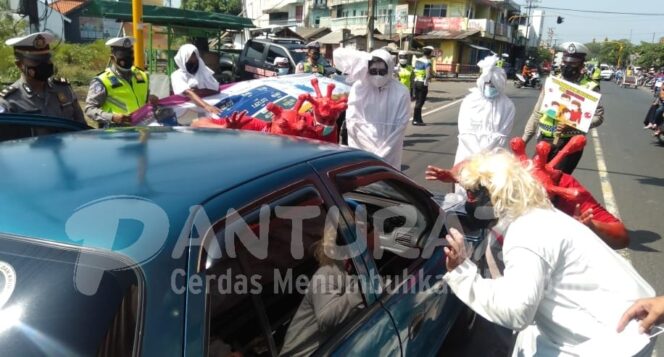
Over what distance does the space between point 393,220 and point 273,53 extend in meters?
12.9

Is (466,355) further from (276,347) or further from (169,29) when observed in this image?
(169,29)

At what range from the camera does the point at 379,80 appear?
473cm

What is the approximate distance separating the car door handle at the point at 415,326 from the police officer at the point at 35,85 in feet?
10.7

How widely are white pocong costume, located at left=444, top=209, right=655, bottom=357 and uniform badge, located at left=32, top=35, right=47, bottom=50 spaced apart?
369cm

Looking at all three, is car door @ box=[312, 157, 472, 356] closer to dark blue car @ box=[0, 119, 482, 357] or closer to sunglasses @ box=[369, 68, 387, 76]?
dark blue car @ box=[0, 119, 482, 357]

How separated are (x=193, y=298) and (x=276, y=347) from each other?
0.47 meters

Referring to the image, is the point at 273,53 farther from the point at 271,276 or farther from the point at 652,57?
the point at 652,57

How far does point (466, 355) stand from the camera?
311cm

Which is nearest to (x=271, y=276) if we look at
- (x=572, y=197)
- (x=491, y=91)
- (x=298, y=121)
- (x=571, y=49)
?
(x=572, y=197)

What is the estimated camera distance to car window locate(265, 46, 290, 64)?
48.5 feet

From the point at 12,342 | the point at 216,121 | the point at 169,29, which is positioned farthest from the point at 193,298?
the point at 169,29

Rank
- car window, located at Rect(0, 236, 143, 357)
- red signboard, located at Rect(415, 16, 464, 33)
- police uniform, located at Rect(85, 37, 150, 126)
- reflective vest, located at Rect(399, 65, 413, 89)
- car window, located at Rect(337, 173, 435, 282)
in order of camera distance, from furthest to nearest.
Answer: red signboard, located at Rect(415, 16, 464, 33)
reflective vest, located at Rect(399, 65, 413, 89)
police uniform, located at Rect(85, 37, 150, 126)
car window, located at Rect(337, 173, 435, 282)
car window, located at Rect(0, 236, 143, 357)

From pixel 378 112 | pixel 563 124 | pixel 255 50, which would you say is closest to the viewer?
pixel 378 112

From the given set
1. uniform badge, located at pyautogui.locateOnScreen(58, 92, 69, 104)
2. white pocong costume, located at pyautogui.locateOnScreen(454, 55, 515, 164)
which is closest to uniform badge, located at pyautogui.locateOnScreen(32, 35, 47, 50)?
uniform badge, located at pyautogui.locateOnScreen(58, 92, 69, 104)
